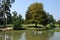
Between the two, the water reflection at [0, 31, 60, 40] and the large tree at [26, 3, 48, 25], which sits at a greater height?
the large tree at [26, 3, 48, 25]

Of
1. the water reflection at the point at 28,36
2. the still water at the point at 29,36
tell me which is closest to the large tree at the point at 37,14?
the still water at the point at 29,36

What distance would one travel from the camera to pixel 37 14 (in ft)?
178

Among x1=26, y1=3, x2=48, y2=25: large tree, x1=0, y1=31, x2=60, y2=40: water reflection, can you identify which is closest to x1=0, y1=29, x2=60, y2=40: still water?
x1=0, y1=31, x2=60, y2=40: water reflection

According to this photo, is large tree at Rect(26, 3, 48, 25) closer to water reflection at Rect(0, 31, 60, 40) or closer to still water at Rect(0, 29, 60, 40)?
still water at Rect(0, 29, 60, 40)

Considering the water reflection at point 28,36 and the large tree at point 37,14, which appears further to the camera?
the large tree at point 37,14

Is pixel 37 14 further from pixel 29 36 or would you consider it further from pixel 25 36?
pixel 25 36

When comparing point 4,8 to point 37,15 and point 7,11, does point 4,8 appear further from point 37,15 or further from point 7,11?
point 37,15

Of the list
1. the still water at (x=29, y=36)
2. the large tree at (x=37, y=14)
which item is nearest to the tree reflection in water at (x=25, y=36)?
the still water at (x=29, y=36)

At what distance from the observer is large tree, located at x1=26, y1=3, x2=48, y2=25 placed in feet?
175

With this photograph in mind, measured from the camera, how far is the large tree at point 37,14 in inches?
2096

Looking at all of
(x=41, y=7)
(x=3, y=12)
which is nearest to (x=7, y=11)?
(x=3, y=12)

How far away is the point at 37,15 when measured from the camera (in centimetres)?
5400

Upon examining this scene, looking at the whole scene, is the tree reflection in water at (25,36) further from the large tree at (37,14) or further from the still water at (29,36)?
the large tree at (37,14)

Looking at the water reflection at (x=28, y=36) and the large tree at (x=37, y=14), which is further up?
the large tree at (x=37, y=14)
